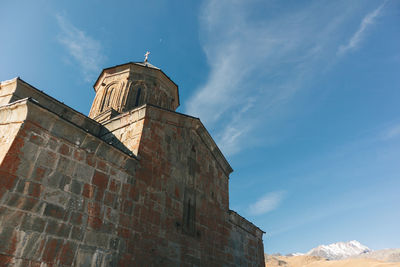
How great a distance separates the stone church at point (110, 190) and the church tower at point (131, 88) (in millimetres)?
1546

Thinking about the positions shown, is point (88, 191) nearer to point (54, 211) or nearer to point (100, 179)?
point (100, 179)

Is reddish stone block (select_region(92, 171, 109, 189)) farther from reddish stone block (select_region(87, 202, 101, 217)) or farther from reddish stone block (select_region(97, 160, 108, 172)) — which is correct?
reddish stone block (select_region(87, 202, 101, 217))

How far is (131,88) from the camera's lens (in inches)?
461

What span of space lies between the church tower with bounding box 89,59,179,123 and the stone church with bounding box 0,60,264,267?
1.55 metres

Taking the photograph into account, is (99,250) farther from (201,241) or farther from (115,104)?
(115,104)

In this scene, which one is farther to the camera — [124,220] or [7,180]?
[124,220]

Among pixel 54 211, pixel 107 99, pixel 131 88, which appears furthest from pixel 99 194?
pixel 107 99

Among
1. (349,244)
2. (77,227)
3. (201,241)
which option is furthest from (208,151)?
(349,244)

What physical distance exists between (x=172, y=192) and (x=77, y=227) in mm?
2740

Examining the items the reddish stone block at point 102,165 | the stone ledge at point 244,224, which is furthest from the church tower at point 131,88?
the reddish stone block at point 102,165

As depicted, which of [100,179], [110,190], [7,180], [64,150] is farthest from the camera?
[110,190]

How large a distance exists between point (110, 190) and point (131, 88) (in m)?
7.18

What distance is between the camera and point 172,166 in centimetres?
724

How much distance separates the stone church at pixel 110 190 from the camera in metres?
4.07
